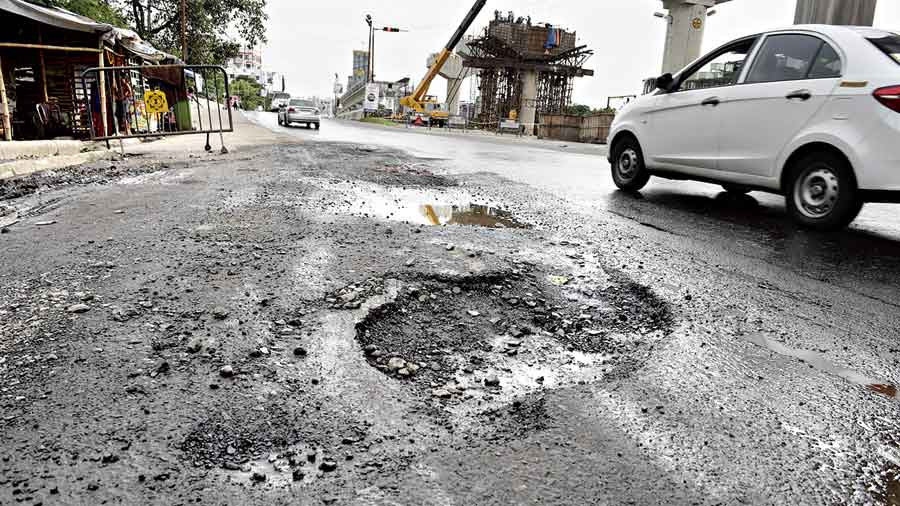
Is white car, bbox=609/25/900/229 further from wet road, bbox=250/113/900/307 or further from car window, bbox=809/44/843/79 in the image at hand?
wet road, bbox=250/113/900/307

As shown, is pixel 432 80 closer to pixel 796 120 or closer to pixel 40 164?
pixel 40 164

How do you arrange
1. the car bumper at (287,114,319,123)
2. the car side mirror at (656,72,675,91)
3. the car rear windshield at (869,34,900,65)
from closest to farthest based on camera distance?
the car rear windshield at (869,34,900,65) < the car side mirror at (656,72,675,91) < the car bumper at (287,114,319,123)

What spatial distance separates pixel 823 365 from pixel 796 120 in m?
3.45

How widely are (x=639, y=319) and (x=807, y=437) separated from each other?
1.11 m

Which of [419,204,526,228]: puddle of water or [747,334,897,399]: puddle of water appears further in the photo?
[419,204,526,228]: puddle of water

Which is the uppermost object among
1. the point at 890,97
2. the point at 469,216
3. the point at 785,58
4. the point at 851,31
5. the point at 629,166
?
the point at 851,31

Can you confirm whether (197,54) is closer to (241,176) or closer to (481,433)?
(241,176)

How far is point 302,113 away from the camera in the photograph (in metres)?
30.6

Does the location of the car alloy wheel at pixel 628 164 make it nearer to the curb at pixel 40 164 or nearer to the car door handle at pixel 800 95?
the car door handle at pixel 800 95

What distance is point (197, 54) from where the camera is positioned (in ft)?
102

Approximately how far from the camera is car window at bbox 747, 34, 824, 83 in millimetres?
5289

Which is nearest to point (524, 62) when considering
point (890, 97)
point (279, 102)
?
point (279, 102)

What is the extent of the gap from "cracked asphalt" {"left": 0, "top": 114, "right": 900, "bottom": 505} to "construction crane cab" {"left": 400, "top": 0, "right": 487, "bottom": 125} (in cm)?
4474

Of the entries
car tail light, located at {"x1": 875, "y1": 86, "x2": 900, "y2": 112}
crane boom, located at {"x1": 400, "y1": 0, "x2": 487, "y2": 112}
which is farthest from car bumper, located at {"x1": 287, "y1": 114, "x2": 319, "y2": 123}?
car tail light, located at {"x1": 875, "y1": 86, "x2": 900, "y2": 112}
